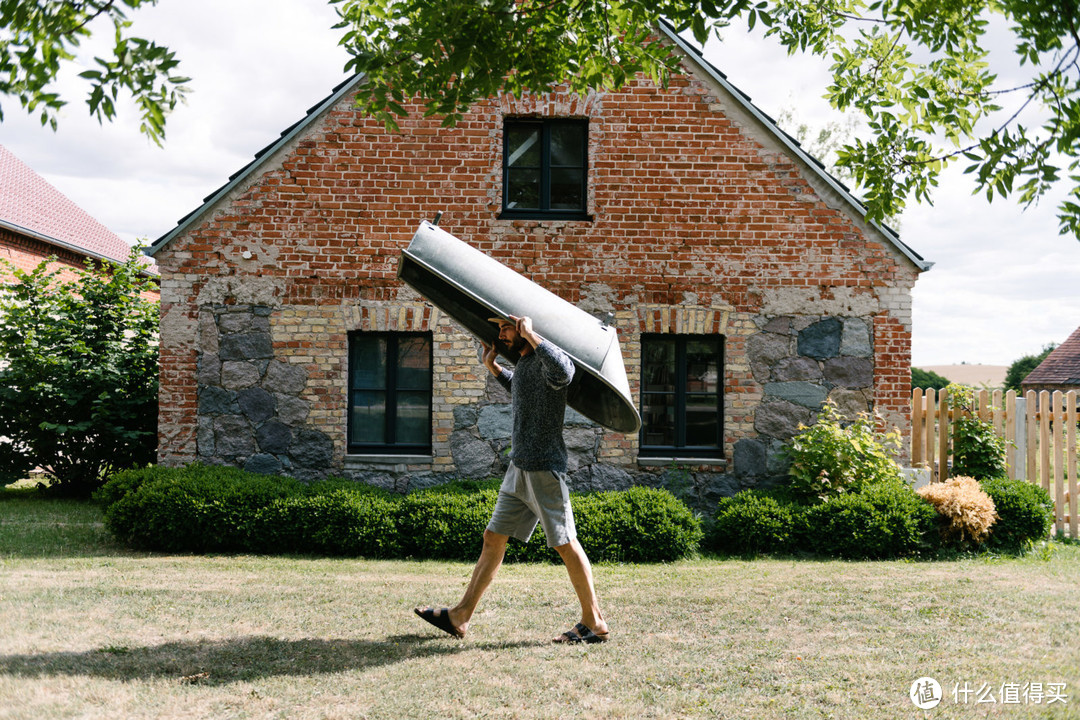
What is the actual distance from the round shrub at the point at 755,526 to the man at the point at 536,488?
370cm

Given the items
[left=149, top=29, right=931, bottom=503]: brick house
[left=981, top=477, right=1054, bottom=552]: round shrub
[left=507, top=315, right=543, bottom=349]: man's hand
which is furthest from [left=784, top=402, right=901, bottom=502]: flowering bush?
[left=507, top=315, right=543, bottom=349]: man's hand

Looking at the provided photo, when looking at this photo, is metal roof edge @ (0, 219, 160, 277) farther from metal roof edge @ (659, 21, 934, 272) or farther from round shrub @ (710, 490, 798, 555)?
round shrub @ (710, 490, 798, 555)

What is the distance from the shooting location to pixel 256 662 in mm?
4508

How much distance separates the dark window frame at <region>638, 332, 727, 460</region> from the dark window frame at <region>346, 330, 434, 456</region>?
2.48 m

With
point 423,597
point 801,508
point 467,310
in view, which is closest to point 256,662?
point 423,597

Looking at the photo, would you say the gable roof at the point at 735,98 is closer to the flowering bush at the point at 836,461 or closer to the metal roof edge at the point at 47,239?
the flowering bush at the point at 836,461

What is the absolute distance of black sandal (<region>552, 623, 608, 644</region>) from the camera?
16.2ft

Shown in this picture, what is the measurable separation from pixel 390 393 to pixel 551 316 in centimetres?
480

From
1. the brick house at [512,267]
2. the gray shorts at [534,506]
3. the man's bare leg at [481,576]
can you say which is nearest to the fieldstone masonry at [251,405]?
the brick house at [512,267]

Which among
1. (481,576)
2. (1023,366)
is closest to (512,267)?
(481,576)

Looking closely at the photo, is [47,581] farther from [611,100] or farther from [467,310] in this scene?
[611,100]

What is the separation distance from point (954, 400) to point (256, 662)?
8.98 metres

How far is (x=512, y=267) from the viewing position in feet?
30.3

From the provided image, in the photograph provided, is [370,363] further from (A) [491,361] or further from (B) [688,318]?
A: (A) [491,361]
